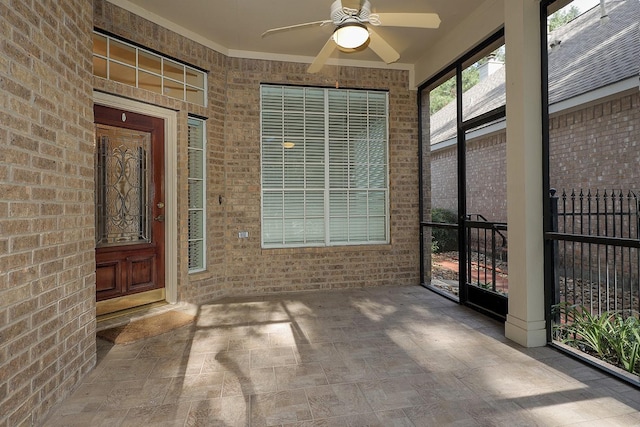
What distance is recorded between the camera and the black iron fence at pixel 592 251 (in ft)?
9.27

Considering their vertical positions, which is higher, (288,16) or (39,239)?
(288,16)

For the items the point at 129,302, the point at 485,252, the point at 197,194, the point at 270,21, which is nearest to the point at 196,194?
the point at 197,194

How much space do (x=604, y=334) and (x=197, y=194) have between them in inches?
174

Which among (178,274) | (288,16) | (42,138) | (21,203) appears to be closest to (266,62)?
(288,16)

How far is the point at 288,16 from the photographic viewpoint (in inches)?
161

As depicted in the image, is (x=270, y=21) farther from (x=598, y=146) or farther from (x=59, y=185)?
(x=598, y=146)

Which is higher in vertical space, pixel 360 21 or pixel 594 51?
pixel 594 51

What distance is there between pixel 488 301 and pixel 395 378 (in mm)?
1960

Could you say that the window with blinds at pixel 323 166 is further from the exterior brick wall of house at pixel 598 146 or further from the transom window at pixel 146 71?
the exterior brick wall of house at pixel 598 146

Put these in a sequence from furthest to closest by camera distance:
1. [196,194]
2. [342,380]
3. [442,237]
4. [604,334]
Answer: [442,237]
[196,194]
[604,334]
[342,380]

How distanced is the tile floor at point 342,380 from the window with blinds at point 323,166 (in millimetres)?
1717

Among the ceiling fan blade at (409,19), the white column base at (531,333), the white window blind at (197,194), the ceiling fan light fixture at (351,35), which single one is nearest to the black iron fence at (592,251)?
the white column base at (531,333)

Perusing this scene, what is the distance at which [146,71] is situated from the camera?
161 inches

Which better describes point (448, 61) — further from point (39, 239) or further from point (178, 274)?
point (39, 239)
